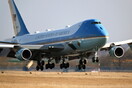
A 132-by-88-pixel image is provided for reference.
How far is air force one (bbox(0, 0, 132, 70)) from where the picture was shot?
5828 cm

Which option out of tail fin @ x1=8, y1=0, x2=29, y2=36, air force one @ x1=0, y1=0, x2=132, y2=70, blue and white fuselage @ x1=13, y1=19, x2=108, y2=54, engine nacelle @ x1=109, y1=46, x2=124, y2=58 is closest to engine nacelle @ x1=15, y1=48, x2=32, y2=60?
air force one @ x1=0, y1=0, x2=132, y2=70

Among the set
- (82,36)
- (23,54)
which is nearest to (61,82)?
(23,54)

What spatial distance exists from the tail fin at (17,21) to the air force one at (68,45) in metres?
8.86

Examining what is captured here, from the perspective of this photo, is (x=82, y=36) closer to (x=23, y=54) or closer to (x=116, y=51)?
(x=116, y=51)

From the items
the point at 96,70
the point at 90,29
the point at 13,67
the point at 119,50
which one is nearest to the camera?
the point at 90,29

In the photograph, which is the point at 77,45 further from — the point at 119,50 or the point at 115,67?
the point at 115,67

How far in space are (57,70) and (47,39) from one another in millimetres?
44467

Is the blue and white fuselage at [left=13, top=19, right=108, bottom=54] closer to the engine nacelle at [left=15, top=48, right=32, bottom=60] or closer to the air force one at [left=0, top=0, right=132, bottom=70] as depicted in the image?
the air force one at [left=0, top=0, right=132, bottom=70]

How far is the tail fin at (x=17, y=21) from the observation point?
8056 cm

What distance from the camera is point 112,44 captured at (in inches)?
2515

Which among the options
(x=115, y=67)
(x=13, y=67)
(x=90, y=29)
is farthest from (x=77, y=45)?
(x=115, y=67)

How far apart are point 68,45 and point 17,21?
78.8 ft

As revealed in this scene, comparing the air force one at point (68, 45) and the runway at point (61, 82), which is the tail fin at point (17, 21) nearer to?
the air force one at point (68, 45)

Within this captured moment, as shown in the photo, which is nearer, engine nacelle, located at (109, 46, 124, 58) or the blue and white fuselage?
the blue and white fuselage
